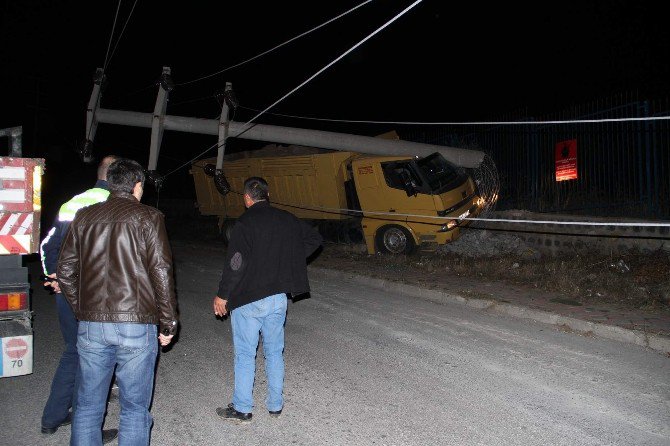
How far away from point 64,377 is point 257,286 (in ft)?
4.95

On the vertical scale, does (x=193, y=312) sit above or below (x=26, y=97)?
below

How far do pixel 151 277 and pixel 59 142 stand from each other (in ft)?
122

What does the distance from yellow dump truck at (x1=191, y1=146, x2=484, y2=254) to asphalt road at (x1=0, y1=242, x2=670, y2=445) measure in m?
4.53

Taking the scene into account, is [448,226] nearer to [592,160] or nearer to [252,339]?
[592,160]

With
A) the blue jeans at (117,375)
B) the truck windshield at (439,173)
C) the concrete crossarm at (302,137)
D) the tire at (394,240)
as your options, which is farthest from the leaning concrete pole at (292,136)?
the blue jeans at (117,375)

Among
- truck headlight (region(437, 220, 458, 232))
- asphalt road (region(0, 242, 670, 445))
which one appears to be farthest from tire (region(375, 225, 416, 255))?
A: asphalt road (region(0, 242, 670, 445))

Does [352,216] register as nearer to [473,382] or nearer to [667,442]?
[473,382]

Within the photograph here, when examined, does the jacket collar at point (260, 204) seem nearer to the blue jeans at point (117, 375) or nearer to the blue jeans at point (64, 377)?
the blue jeans at point (117, 375)

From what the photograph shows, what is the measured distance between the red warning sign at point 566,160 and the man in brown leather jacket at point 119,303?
33.3 feet

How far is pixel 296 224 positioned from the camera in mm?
4125

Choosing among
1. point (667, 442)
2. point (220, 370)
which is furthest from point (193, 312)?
point (667, 442)

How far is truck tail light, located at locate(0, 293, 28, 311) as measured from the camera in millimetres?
3621

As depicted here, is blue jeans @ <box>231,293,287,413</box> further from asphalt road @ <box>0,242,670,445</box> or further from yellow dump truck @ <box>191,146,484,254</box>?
yellow dump truck @ <box>191,146,484,254</box>

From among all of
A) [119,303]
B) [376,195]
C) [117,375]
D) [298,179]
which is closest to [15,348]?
[117,375]
